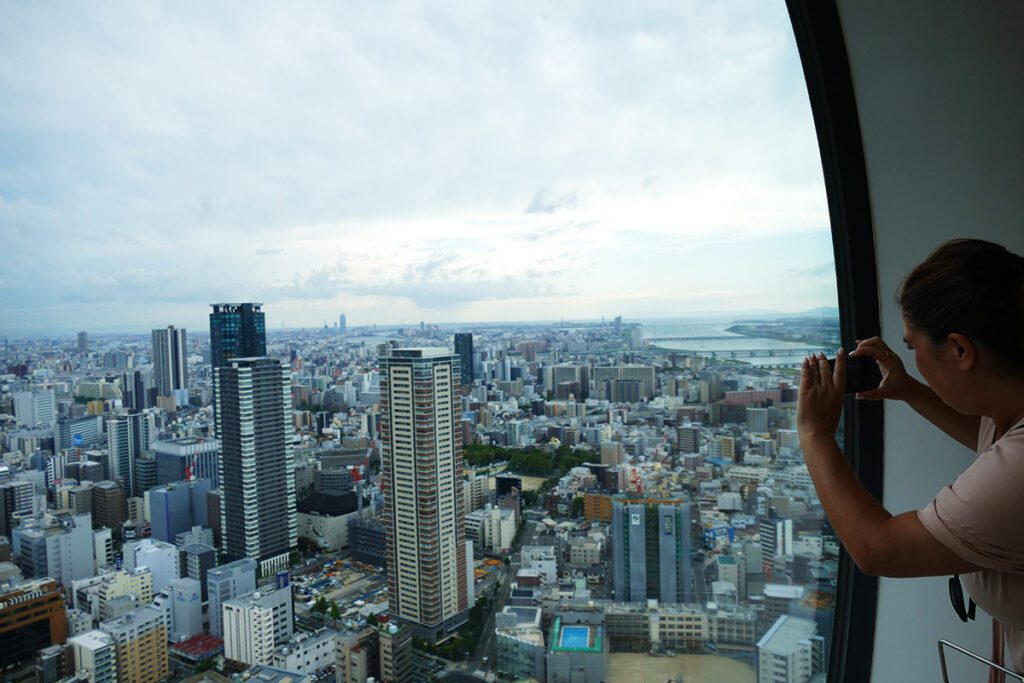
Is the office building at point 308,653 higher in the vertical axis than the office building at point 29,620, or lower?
lower

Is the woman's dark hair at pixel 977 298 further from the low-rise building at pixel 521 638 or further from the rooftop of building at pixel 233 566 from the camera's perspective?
the rooftop of building at pixel 233 566

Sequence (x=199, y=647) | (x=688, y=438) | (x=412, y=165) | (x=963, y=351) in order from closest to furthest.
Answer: (x=963, y=351) → (x=199, y=647) → (x=412, y=165) → (x=688, y=438)

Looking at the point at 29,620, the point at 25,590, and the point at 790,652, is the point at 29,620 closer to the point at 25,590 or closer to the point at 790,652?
the point at 25,590

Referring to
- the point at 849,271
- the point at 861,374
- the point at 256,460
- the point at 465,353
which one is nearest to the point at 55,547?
the point at 256,460

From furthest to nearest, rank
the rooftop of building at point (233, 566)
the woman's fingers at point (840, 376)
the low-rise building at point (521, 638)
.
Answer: the low-rise building at point (521, 638) → the rooftop of building at point (233, 566) → the woman's fingers at point (840, 376)

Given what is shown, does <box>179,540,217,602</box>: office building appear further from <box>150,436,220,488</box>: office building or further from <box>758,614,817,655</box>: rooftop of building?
<box>758,614,817,655</box>: rooftop of building

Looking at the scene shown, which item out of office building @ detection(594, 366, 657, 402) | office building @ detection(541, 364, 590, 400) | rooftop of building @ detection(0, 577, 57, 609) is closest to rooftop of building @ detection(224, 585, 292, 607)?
rooftop of building @ detection(0, 577, 57, 609)

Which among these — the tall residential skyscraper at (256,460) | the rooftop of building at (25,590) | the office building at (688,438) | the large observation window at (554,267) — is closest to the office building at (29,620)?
the rooftop of building at (25,590)
